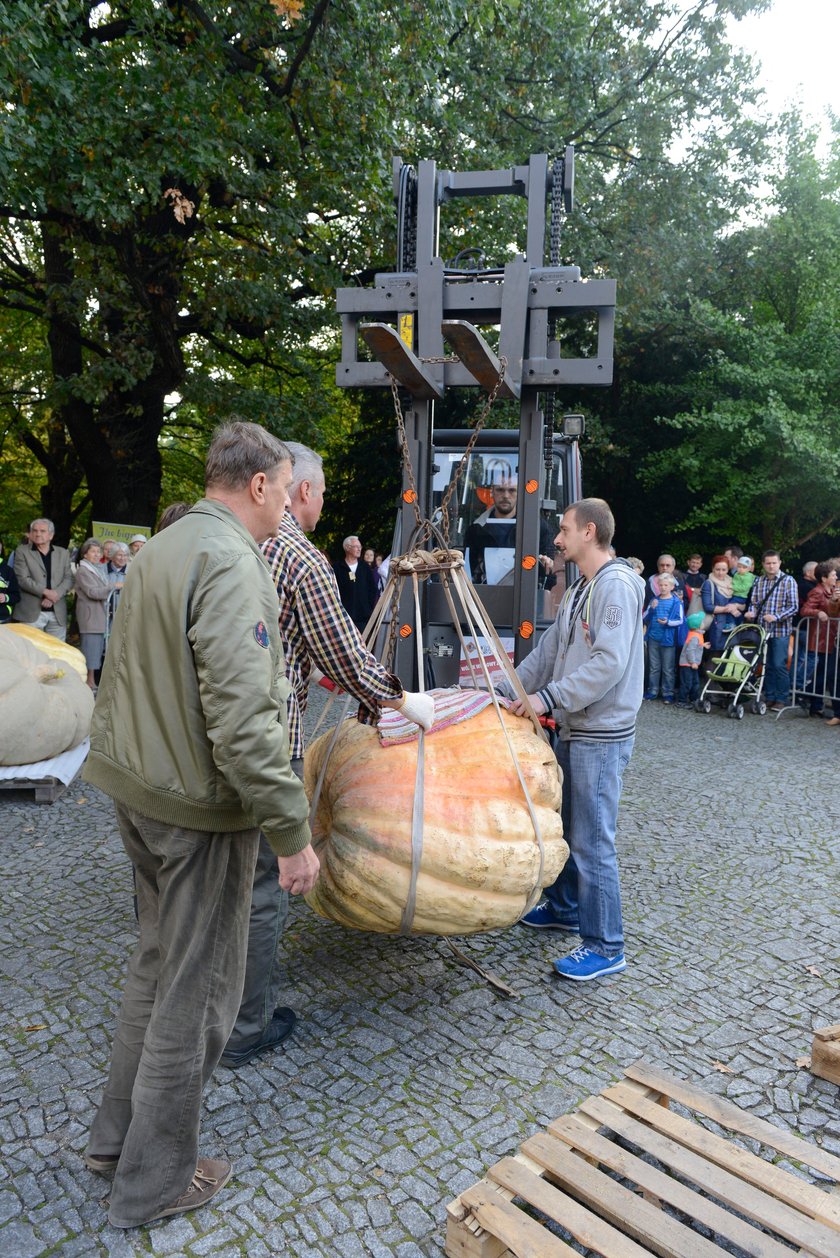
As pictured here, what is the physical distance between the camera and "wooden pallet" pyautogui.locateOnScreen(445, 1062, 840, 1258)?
2.27m

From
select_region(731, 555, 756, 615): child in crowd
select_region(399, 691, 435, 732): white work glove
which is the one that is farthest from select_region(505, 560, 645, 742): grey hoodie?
select_region(731, 555, 756, 615): child in crowd

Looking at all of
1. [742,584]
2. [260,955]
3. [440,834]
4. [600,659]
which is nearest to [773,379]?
[742,584]

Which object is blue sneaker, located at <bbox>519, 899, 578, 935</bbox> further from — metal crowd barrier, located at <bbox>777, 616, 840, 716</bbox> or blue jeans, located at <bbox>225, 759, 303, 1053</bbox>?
metal crowd barrier, located at <bbox>777, 616, 840, 716</bbox>

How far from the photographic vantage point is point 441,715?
337 cm

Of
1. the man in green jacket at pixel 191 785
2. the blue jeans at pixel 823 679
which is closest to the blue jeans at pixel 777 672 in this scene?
the blue jeans at pixel 823 679

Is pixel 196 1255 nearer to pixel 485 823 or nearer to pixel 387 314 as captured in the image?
pixel 485 823

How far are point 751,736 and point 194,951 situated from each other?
863 centimetres

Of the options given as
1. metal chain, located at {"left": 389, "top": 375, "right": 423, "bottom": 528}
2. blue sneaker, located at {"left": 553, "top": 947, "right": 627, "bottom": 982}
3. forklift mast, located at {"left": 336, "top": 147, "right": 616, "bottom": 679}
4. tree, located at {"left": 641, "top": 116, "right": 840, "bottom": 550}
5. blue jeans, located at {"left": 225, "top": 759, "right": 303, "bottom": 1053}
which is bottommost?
blue sneaker, located at {"left": 553, "top": 947, "right": 627, "bottom": 982}

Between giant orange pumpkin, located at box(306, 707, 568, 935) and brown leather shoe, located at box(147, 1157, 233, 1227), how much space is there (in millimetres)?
841

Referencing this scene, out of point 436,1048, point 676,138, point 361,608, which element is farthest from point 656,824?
point 676,138

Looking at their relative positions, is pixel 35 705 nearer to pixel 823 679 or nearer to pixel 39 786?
pixel 39 786

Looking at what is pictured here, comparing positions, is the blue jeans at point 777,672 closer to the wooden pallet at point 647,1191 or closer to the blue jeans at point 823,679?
the blue jeans at point 823,679

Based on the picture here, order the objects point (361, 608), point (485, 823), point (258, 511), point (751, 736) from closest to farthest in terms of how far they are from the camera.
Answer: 1. point (258, 511)
2. point (485, 823)
3. point (751, 736)
4. point (361, 608)

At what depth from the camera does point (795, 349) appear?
16.3m
